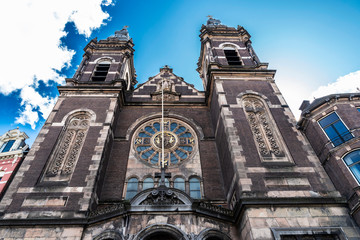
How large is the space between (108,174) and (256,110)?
1039cm

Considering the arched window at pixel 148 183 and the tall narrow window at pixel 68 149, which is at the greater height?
the tall narrow window at pixel 68 149

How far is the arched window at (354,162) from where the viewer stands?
Answer: 12.1 m

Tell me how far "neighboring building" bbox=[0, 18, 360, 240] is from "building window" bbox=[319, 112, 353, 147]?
1319 mm

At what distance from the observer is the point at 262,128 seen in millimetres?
15742

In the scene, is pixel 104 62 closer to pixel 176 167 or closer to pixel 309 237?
pixel 176 167

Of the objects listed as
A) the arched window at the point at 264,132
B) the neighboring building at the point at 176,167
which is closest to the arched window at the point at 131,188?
the neighboring building at the point at 176,167

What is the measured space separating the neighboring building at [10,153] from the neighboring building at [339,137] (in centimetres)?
2004

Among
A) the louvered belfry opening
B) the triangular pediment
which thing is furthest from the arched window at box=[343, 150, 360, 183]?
the louvered belfry opening

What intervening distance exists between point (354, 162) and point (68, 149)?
1561cm

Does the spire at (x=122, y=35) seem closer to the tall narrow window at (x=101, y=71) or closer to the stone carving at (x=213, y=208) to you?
the tall narrow window at (x=101, y=71)

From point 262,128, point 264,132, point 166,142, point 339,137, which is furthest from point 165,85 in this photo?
point 339,137

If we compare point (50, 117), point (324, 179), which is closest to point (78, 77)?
point (50, 117)

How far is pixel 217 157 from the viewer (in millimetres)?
16922

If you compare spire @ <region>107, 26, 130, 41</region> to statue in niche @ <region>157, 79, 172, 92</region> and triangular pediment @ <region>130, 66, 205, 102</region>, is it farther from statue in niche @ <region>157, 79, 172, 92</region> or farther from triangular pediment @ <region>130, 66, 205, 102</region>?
statue in niche @ <region>157, 79, 172, 92</region>
